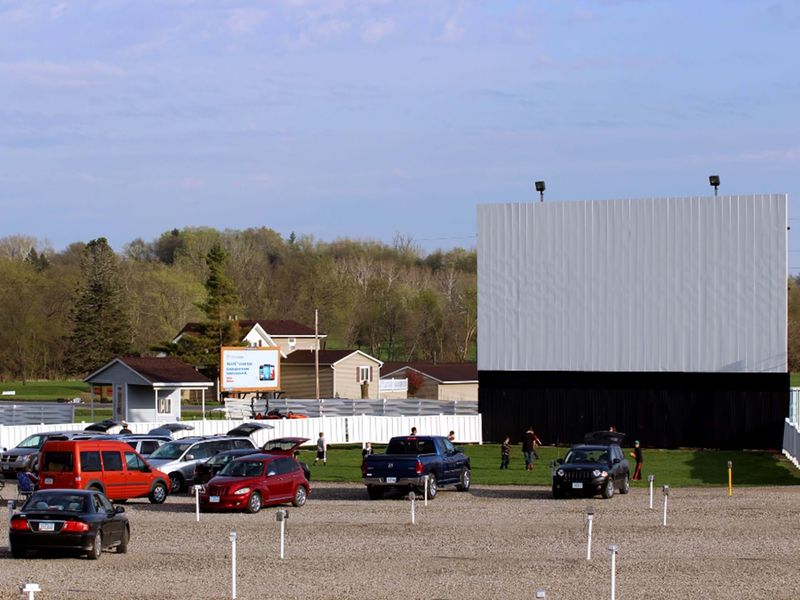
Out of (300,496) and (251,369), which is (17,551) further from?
(251,369)

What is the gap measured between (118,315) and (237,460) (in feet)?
287

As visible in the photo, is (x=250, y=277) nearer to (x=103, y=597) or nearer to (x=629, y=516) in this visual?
(x=629, y=516)

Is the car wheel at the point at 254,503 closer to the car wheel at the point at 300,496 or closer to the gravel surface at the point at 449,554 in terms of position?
the gravel surface at the point at 449,554

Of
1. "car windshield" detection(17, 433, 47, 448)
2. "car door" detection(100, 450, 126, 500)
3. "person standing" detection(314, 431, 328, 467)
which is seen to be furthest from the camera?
"person standing" detection(314, 431, 328, 467)

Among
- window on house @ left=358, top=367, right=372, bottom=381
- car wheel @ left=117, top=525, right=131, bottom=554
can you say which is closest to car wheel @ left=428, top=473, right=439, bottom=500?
car wheel @ left=117, top=525, right=131, bottom=554

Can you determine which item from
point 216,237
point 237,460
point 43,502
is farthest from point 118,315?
point 43,502

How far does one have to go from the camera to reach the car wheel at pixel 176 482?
37500 mm

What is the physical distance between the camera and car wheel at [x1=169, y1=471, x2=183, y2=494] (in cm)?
3750

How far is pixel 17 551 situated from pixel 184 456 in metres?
15.8

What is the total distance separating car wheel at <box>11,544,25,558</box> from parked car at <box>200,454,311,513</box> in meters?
9.01

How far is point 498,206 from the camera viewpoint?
2461 inches

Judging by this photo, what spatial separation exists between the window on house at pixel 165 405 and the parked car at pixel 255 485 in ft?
123

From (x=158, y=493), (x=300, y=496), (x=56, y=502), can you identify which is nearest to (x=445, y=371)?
(x=158, y=493)

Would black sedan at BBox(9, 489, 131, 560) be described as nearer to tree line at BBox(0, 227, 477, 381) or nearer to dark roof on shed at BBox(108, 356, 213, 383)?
dark roof on shed at BBox(108, 356, 213, 383)
